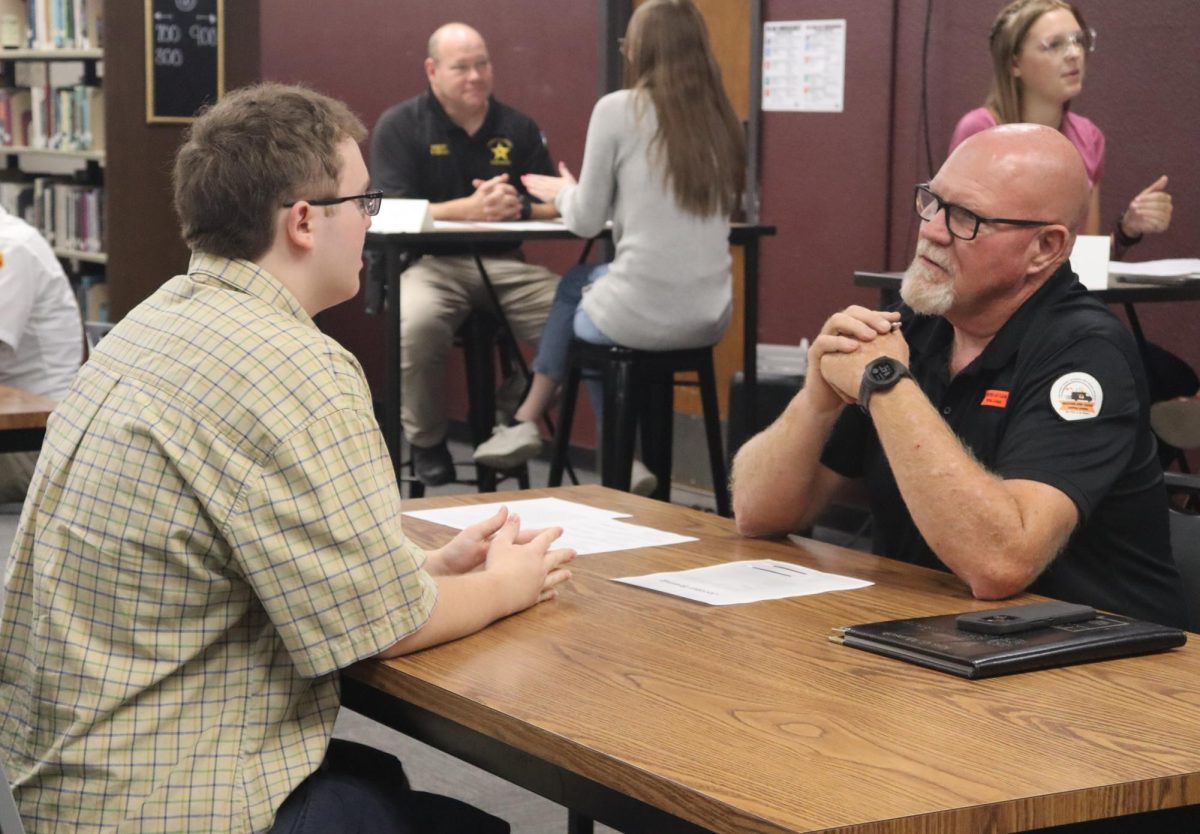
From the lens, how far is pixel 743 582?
78.4 inches

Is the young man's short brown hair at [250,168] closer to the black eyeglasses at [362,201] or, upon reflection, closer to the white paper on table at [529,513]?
the black eyeglasses at [362,201]

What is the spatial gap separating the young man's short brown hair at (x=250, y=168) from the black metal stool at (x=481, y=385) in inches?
135

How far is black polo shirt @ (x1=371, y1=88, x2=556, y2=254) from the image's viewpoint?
18.8ft

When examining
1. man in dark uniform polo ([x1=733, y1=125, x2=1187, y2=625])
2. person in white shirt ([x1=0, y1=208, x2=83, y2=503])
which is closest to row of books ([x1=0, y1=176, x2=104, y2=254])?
person in white shirt ([x1=0, y1=208, x2=83, y2=503])

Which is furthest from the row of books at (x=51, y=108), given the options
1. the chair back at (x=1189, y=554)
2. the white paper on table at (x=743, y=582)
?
the chair back at (x=1189, y=554)

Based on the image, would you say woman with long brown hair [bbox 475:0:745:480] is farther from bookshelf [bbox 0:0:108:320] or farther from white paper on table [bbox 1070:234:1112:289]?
bookshelf [bbox 0:0:108:320]

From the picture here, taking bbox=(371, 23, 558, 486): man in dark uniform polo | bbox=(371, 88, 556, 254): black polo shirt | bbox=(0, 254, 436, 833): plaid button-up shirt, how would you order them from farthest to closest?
bbox=(371, 88, 556, 254): black polo shirt
bbox=(371, 23, 558, 486): man in dark uniform polo
bbox=(0, 254, 436, 833): plaid button-up shirt

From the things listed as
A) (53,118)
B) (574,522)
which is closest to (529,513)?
(574,522)

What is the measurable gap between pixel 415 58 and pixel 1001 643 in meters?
6.42

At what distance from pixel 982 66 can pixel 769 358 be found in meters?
1.17

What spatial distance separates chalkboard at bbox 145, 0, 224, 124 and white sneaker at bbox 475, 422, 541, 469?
8.65ft

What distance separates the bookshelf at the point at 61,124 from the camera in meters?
7.79

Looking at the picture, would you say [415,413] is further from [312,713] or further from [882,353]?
[312,713]

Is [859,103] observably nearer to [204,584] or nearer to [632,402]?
[632,402]
